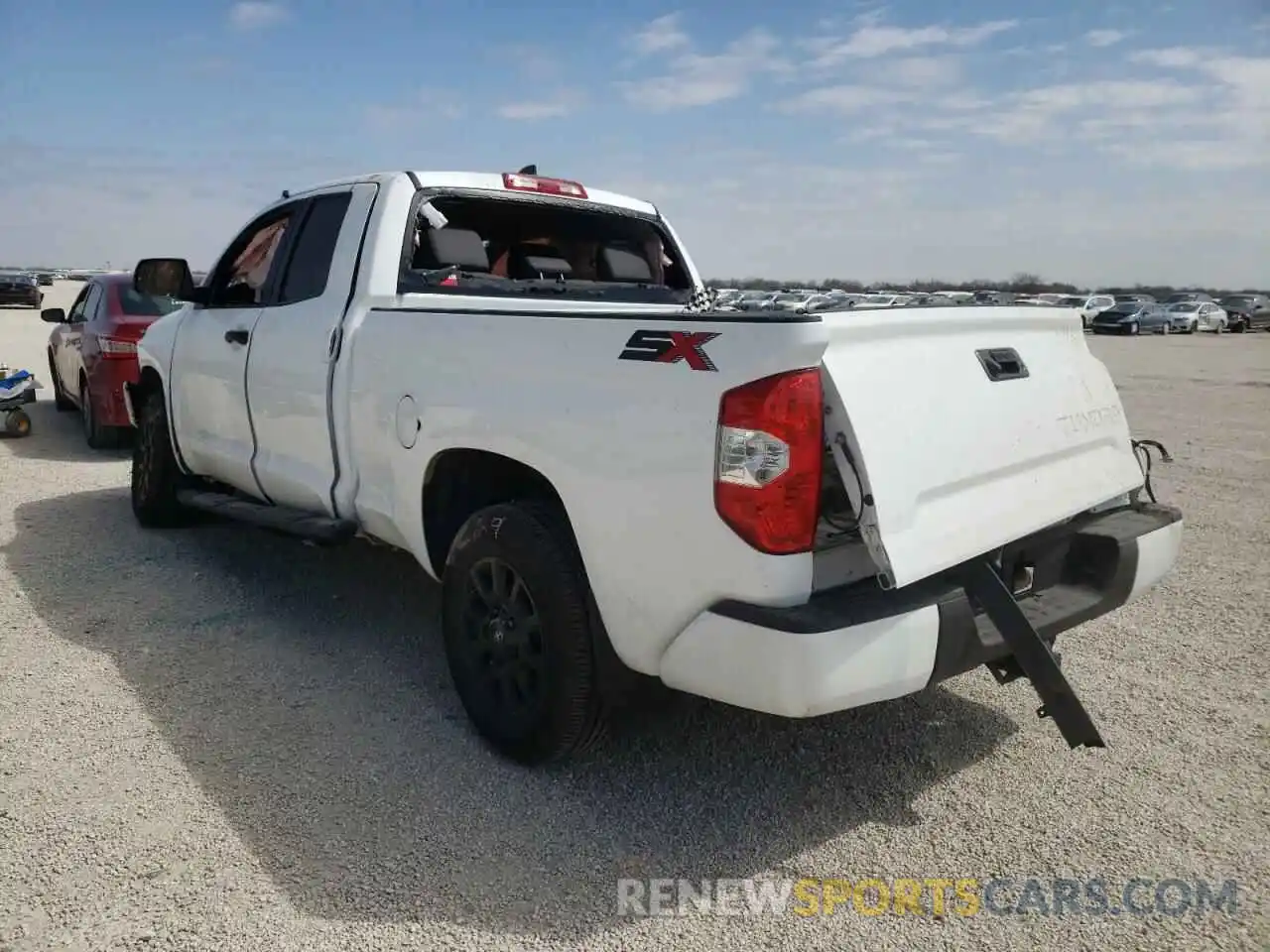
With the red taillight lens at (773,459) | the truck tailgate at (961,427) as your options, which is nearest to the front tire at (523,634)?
the red taillight lens at (773,459)

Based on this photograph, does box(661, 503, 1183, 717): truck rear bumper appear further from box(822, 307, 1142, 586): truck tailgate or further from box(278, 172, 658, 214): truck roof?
box(278, 172, 658, 214): truck roof

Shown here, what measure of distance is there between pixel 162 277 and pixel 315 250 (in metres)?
1.19

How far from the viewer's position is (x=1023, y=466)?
293 cm

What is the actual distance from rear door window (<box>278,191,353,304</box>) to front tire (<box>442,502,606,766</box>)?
65.6 inches

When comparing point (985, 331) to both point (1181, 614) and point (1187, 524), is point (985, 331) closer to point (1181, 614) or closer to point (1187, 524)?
point (1181, 614)

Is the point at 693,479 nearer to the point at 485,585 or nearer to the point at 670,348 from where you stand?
the point at 670,348

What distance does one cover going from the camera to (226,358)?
489cm

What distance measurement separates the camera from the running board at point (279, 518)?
395cm

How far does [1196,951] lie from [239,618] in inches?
156

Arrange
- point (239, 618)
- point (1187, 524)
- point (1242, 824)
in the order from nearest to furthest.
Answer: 1. point (1242, 824)
2. point (239, 618)
3. point (1187, 524)

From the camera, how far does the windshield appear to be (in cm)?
877

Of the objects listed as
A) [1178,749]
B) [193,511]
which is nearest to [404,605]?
[193,511]

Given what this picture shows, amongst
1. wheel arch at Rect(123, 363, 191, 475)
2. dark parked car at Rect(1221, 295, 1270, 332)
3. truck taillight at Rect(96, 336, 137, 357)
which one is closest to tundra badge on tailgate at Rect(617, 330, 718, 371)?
wheel arch at Rect(123, 363, 191, 475)

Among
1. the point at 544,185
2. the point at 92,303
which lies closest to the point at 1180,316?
the point at 92,303
